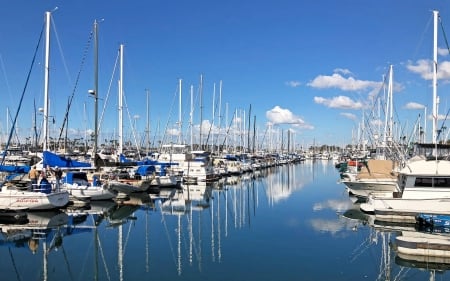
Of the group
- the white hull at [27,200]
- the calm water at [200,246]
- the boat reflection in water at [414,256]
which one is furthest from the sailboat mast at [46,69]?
the boat reflection in water at [414,256]

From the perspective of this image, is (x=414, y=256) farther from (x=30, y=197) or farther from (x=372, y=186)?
(x=30, y=197)

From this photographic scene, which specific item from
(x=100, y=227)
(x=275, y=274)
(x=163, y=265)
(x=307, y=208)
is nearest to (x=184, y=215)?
(x=100, y=227)

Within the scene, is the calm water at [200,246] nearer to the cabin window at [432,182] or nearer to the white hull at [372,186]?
the white hull at [372,186]

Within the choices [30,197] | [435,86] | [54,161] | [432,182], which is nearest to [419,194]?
[432,182]

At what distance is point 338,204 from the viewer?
39.1 m

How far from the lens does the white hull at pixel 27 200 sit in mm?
27703

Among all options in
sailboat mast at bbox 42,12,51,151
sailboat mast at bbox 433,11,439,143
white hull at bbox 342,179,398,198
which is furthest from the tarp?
sailboat mast at bbox 433,11,439,143

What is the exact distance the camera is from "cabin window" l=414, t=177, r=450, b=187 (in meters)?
27.0

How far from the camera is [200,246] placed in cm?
2208

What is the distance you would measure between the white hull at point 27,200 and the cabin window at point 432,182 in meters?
22.9

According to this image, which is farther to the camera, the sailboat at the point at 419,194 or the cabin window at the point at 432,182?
the cabin window at the point at 432,182

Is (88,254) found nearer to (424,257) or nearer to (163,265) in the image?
(163,265)

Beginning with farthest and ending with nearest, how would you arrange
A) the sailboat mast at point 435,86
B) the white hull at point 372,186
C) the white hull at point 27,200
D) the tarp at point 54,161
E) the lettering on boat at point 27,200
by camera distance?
the white hull at point 372,186 → the tarp at point 54,161 → the sailboat mast at point 435,86 → the lettering on boat at point 27,200 → the white hull at point 27,200

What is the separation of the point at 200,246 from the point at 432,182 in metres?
15.0
